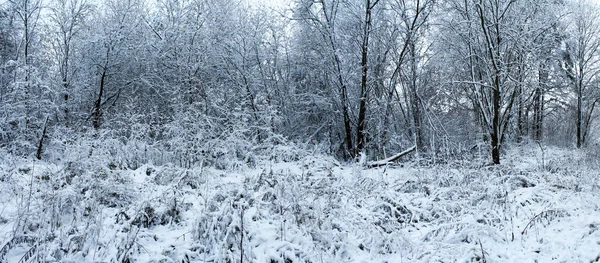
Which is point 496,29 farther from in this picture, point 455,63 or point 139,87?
point 139,87

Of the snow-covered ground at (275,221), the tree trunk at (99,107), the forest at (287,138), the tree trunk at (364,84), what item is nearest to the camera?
the snow-covered ground at (275,221)

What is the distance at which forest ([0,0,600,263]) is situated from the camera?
357cm

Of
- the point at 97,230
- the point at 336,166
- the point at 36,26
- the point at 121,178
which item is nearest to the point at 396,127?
the point at 336,166

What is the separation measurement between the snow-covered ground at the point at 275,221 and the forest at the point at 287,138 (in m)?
0.02

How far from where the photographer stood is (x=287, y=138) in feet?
36.1

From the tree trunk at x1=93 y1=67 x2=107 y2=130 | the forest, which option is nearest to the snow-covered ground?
the forest

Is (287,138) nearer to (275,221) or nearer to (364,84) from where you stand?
(364,84)

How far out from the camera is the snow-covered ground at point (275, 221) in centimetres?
321

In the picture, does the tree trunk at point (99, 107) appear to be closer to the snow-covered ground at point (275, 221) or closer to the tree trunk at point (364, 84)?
the snow-covered ground at point (275, 221)

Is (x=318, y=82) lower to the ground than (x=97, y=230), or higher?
higher

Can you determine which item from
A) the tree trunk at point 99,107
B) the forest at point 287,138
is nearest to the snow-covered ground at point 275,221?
the forest at point 287,138

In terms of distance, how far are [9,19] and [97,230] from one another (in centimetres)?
1088

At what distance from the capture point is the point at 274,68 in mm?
13680

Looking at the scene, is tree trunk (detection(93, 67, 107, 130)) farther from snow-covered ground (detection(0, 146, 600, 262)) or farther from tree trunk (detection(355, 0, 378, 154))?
tree trunk (detection(355, 0, 378, 154))
